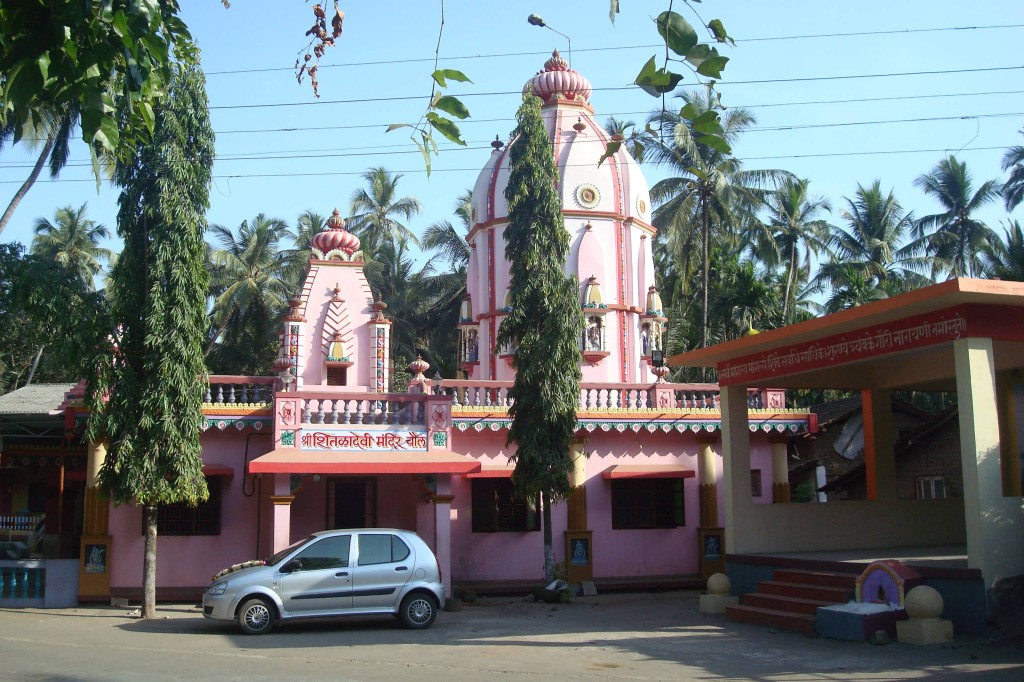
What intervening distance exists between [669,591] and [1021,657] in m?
9.67

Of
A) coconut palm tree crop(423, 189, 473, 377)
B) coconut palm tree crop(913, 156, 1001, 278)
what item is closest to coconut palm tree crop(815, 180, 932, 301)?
coconut palm tree crop(913, 156, 1001, 278)

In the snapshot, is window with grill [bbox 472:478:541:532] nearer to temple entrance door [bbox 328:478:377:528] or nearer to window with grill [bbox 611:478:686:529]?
window with grill [bbox 611:478:686:529]

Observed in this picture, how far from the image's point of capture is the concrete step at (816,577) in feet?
41.4

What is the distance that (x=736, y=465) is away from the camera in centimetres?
1561

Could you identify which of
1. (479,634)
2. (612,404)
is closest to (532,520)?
(612,404)

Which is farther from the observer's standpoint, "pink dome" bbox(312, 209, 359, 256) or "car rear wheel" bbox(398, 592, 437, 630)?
"pink dome" bbox(312, 209, 359, 256)

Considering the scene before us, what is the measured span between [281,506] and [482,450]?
425cm

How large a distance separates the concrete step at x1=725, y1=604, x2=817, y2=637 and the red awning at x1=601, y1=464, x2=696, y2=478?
5.46 m

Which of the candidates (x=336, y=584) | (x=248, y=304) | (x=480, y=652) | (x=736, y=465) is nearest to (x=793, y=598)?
(x=736, y=465)

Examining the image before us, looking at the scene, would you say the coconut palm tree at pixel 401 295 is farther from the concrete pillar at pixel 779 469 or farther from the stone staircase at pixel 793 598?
the stone staircase at pixel 793 598

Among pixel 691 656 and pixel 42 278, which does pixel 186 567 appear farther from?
pixel 691 656

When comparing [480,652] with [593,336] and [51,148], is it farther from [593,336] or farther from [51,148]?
[51,148]

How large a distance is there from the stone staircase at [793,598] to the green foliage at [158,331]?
8484 millimetres

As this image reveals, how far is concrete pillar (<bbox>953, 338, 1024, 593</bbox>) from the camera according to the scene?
11.2 m
